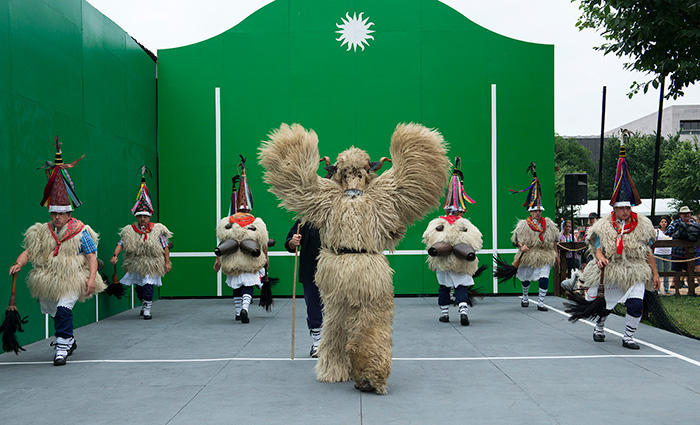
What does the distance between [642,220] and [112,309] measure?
8362mm

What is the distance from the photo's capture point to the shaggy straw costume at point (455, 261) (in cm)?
905

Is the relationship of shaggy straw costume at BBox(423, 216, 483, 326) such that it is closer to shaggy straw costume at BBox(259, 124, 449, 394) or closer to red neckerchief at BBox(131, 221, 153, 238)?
shaggy straw costume at BBox(259, 124, 449, 394)

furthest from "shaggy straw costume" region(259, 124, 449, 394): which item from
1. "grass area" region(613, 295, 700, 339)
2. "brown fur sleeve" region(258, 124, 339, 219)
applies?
"grass area" region(613, 295, 700, 339)

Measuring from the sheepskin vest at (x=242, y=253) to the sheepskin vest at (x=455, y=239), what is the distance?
2.67m

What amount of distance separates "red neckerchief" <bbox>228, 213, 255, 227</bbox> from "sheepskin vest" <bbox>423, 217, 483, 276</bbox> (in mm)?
2879

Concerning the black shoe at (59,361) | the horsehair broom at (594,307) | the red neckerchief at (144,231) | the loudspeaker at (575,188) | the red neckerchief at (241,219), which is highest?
the loudspeaker at (575,188)

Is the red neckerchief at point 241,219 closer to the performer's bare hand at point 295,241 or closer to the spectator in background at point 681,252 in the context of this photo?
the performer's bare hand at point 295,241

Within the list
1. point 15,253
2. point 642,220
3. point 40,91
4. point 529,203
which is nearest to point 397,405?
point 642,220

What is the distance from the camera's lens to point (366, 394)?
4.99 m

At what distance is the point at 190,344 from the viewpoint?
7559mm

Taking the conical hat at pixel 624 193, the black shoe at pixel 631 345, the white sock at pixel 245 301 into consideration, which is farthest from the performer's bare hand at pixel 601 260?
the white sock at pixel 245 301

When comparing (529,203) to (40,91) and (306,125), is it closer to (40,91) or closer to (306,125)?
→ (306,125)

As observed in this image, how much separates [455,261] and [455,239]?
0.34 metres

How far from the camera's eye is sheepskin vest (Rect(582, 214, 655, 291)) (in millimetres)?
7035
